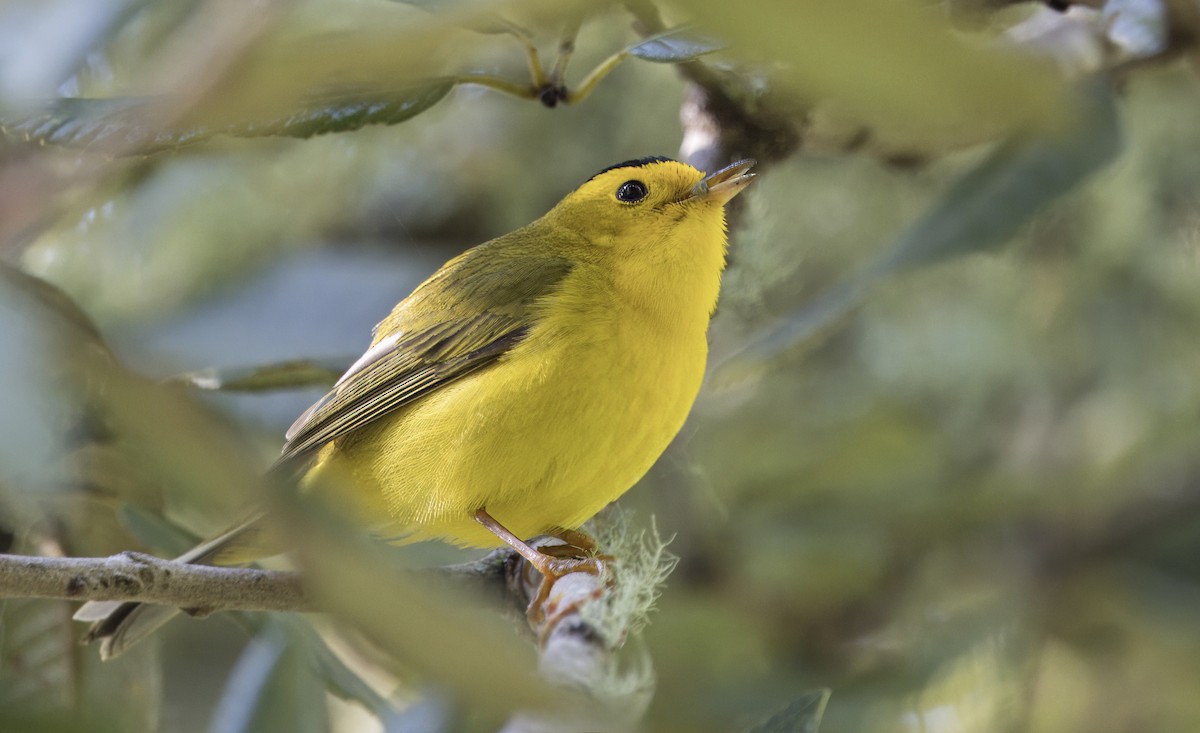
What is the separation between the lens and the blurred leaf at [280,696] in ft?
8.50

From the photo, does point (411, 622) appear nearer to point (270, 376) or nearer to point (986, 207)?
point (270, 376)

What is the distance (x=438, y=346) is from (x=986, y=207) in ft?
4.17

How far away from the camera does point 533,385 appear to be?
218 cm

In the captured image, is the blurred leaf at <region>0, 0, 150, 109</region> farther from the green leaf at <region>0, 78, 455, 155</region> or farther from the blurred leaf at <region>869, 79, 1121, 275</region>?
the blurred leaf at <region>869, 79, 1121, 275</region>

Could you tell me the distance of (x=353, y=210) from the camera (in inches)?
157

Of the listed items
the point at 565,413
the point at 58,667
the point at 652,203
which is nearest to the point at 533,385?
the point at 565,413

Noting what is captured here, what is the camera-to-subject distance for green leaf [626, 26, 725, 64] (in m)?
1.94

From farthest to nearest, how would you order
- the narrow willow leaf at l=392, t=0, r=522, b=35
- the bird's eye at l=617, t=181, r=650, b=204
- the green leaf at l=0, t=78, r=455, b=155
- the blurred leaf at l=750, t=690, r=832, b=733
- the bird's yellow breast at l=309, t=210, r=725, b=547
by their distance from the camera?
the bird's eye at l=617, t=181, r=650, b=204
the bird's yellow breast at l=309, t=210, r=725, b=547
the green leaf at l=0, t=78, r=455, b=155
the blurred leaf at l=750, t=690, r=832, b=733
the narrow willow leaf at l=392, t=0, r=522, b=35

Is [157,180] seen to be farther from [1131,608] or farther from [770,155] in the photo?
[1131,608]

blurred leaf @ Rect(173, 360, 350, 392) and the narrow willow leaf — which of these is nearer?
the narrow willow leaf

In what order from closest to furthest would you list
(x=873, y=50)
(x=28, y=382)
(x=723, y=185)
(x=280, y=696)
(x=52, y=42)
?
(x=873, y=50) → (x=28, y=382) → (x=52, y=42) → (x=723, y=185) → (x=280, y=696)

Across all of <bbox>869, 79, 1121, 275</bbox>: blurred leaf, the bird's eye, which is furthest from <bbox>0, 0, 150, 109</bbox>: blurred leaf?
<bbox>869, 79, 1121, 275</bbox>: blurred leaf

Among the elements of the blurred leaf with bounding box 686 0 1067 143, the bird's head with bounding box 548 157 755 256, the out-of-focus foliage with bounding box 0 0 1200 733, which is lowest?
the out-of-focus foliage with bounding box 0 0 1200 733

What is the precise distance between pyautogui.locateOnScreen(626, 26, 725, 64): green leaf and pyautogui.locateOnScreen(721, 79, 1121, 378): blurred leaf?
87cm
